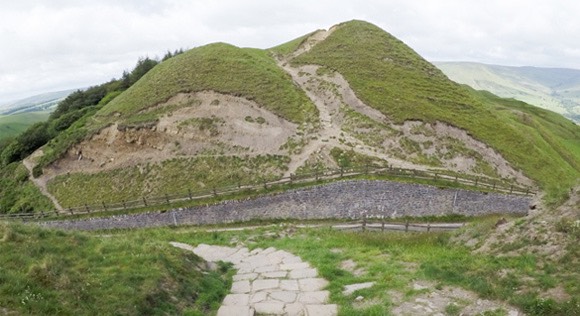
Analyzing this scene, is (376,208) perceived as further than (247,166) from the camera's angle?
No

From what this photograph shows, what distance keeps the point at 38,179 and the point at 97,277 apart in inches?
1817

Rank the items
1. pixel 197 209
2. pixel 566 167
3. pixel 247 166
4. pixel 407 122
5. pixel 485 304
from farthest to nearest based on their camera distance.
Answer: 1. pixel 566 167
2. pixel 407 122
3. pixel 247 166
4. pixel 197 209
5. pixel 485 304

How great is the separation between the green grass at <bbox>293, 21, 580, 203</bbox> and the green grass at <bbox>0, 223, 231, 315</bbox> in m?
38.8

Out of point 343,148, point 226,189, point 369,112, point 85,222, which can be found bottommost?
point 85,222

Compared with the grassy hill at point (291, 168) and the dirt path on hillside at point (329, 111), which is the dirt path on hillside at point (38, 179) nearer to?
the grassy hill at point (291, 168)

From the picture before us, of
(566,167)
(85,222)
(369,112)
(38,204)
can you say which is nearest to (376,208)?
(369,112)

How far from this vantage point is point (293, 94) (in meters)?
55.6

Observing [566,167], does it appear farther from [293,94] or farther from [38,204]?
[38,204]

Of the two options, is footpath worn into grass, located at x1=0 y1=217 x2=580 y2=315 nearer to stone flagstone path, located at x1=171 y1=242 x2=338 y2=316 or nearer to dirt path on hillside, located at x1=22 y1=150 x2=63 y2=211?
stone flagstone path, located at x1=171 y1=242 x2=338 y2=316

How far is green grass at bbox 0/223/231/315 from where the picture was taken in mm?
9992

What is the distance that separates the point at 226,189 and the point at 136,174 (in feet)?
44.8

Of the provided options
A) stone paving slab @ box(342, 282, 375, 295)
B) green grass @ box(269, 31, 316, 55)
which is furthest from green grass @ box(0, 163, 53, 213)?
green grass @ box(269, 31, 316, 55)

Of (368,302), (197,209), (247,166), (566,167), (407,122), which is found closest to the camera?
(368,302)

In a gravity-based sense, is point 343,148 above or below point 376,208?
above
